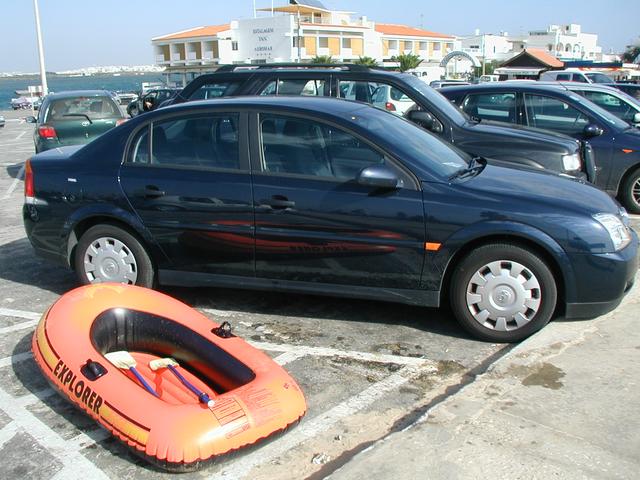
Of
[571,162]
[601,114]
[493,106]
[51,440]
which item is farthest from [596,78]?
[51,440]

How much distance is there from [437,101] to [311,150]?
3.13 meters

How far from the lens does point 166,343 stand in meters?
3.97


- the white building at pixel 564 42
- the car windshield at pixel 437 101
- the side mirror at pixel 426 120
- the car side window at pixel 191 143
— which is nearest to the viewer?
the car side window at pixel 191 143

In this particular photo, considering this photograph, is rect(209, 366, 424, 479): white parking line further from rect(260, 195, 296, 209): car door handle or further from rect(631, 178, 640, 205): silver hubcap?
rect(631, 178, 640, 205): silver hubcap

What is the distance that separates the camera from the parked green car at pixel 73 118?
11297 millimetres

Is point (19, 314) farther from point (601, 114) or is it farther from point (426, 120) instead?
point (601, 114)

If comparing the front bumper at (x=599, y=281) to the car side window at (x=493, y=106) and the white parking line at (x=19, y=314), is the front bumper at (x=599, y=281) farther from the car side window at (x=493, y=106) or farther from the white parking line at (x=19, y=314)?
the car side window at (x=493, y=106)

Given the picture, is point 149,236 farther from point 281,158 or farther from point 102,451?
point 102,451

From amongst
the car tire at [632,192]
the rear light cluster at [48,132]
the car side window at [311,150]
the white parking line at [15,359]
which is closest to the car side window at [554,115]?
the car tire at [632,192]

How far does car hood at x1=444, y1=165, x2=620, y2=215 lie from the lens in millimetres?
4348

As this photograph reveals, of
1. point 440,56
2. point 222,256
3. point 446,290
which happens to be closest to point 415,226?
point 446,290

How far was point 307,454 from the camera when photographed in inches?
125

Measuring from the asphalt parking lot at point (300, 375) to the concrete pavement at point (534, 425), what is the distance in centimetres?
21

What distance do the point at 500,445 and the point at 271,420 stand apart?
3.54 ft
